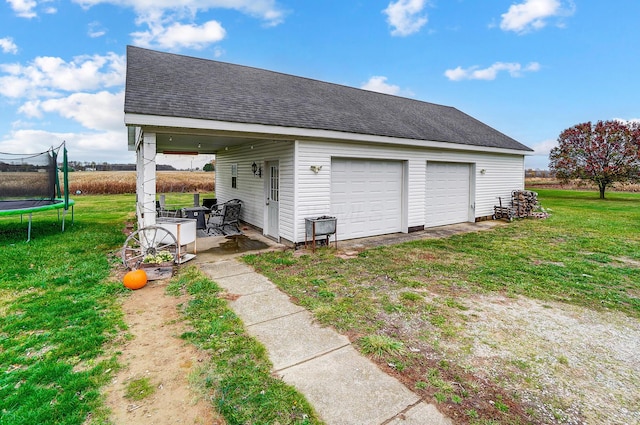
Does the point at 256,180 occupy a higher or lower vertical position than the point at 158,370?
higher

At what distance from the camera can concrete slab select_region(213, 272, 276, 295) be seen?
177 inches

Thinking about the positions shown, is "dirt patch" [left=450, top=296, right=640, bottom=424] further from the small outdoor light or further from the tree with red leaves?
the tree with red leaves

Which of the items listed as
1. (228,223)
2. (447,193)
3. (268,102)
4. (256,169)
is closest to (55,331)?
(228,223)

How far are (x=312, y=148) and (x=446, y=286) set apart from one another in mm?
4228

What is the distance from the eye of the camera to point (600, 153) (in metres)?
20.8

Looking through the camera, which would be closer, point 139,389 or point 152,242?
point 139,389

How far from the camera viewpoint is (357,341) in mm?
3066

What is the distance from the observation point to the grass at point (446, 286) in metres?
2.49

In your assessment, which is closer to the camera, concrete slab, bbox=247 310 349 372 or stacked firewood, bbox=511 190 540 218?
concrete slab, bbox=247 310 349 372

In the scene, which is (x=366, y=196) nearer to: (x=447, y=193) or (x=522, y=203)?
(x=447, y=193)

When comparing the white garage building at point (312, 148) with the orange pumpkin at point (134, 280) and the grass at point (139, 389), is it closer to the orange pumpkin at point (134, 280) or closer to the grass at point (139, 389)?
the orange pumpkin at point (134, 280)

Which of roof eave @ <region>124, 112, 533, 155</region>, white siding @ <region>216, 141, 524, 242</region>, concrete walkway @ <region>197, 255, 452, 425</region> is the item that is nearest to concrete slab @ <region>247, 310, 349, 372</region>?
concrete walkway @ <region>197, 255, 452, 425</region>

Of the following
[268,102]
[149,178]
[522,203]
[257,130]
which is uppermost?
[268,102]

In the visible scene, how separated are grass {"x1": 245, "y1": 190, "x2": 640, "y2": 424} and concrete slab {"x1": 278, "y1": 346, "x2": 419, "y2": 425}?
0.66 ft
